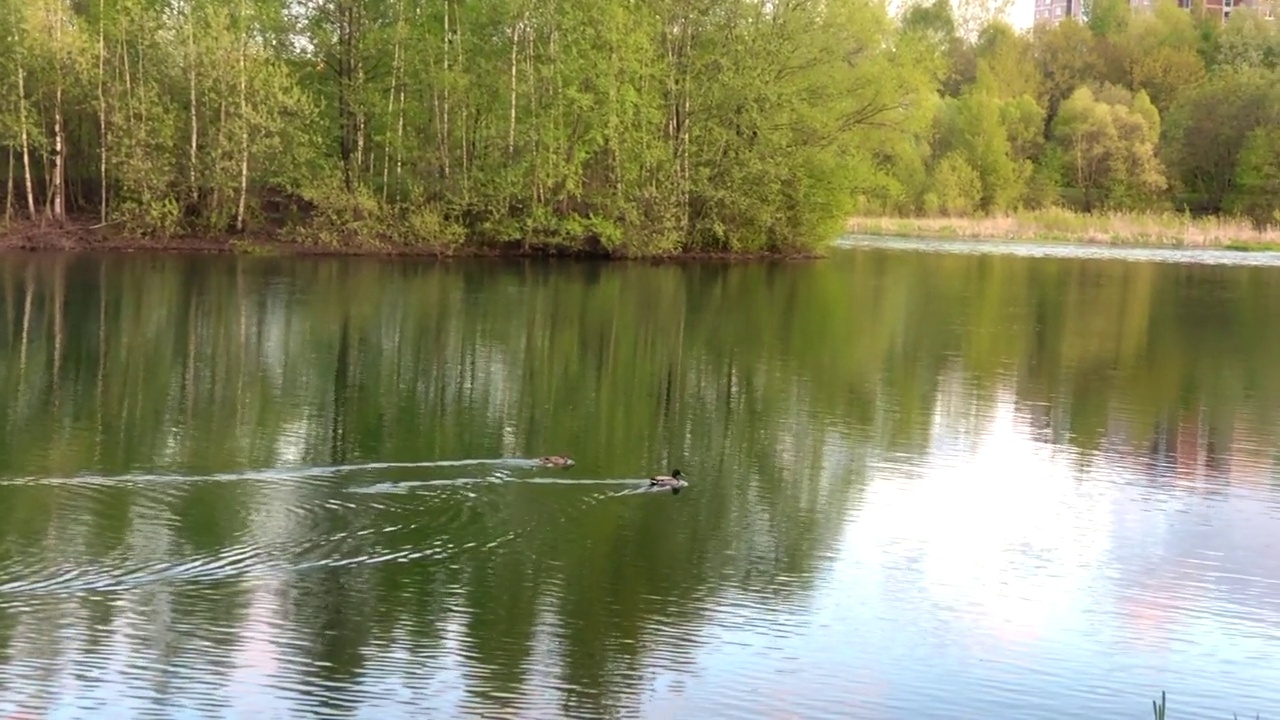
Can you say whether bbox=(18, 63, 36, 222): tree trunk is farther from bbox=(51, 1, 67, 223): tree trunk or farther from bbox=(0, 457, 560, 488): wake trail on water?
bbox=(0, 457, 560, 488): wake trail on water

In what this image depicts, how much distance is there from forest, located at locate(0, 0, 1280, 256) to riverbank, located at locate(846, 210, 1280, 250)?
59.0 ft

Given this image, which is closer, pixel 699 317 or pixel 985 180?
pixel 699 317

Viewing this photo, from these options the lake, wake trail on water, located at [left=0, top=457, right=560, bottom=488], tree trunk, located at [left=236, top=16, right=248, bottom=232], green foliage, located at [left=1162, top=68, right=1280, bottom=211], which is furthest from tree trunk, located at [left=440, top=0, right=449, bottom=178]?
green foliage, located at [left=1162, top=68, right=1280, bottom=211]

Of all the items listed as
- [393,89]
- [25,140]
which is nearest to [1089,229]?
[393,89]

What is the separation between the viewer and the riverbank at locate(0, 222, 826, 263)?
1667 inches

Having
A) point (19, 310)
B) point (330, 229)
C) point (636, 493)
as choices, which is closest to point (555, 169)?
point (330, 229)

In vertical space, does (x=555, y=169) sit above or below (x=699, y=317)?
above

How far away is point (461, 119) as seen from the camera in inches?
1842

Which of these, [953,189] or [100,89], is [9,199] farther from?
[953,189]

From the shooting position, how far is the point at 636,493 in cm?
1460

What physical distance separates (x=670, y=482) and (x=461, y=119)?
1322 inches

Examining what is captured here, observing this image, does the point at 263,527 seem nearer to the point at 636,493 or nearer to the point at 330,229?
the point at 636,493

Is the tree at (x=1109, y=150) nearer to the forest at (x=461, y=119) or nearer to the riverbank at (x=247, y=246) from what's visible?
→ the forest at (x=461, y=119)

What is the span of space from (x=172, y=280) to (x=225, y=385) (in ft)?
50.7
